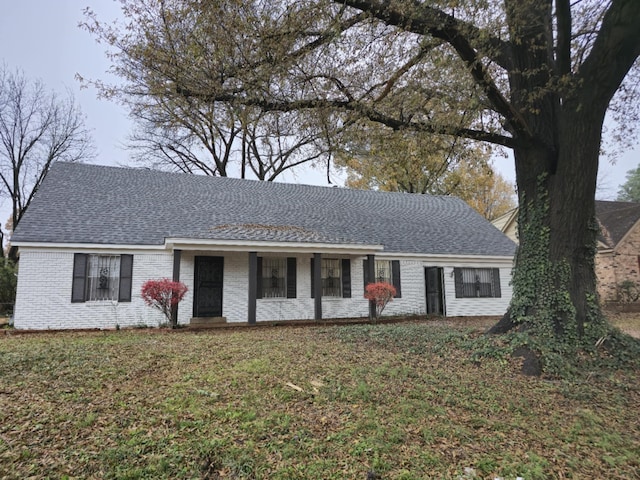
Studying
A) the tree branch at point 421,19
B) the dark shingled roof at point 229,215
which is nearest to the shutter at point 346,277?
the dark shingled roof at point 229,215

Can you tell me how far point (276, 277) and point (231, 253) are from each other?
5.35 feet

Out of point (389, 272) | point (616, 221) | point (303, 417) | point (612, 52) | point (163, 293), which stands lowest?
point (303, 417)

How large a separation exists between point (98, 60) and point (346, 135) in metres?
4.44

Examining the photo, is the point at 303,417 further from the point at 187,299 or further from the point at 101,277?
the point at 101,277

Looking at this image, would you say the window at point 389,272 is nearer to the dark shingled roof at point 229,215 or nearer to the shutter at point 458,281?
the dark shingled roof at point 229,215

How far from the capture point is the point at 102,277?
430 inches

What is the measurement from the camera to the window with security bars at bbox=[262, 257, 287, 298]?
41.0ft

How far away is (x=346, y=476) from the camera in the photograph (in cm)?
289

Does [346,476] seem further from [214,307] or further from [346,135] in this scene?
[214,307]

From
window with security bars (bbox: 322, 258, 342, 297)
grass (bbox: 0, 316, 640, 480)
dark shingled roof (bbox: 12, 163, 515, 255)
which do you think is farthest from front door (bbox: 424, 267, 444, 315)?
grass (bbox: 0, 316, 640, 480)

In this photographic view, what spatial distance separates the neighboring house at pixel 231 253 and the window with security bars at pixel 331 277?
4cm

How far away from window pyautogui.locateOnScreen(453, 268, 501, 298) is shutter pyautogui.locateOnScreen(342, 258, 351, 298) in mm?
4175

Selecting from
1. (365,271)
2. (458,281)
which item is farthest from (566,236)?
(458,281)

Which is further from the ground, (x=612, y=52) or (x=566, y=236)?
(x=612, y=52)
